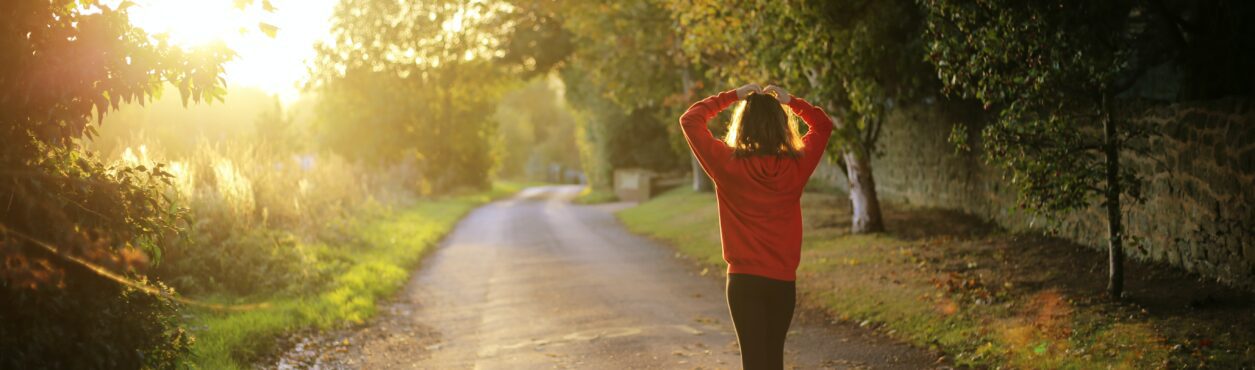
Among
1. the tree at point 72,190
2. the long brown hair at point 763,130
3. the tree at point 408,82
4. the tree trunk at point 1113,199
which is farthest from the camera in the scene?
the tree at point 408,82

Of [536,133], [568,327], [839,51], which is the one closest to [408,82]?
[839,51]

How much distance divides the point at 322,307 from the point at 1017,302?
6924 mm

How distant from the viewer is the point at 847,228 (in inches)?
717

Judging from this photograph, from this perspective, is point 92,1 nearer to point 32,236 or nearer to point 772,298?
point 32,236

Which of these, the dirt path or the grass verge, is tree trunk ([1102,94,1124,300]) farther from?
the dirt path

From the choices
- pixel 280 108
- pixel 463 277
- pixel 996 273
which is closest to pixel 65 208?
pixel 996 273

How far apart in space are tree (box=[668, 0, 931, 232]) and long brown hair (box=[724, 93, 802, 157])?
861 cm

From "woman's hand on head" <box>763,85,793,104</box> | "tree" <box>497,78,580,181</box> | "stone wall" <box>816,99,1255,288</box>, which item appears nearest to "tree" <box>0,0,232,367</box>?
"woman's hand on head" <box>763,85,793,104</box>

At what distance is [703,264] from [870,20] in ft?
15.4

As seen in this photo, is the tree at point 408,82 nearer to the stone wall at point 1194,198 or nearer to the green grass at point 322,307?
the green grass at point 322,307

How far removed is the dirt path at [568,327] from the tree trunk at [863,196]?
126 inches

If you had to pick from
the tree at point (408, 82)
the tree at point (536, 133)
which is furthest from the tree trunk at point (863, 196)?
the tree at point (536, 133)

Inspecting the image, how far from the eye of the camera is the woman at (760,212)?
4.71 m

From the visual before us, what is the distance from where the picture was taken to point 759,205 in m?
4.77
